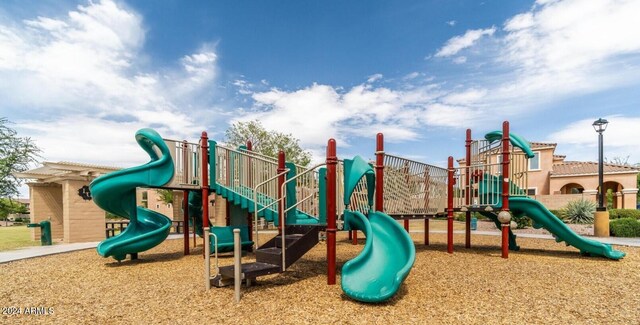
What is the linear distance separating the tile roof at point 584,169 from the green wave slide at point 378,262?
2842 cm

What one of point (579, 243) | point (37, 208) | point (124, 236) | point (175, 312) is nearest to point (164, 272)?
point (124, 236)

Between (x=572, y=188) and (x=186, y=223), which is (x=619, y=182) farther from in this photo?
(x=186, y=223)

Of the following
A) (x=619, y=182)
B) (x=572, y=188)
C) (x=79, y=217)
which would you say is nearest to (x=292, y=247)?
(x=79, y=217)

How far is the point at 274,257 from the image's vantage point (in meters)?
6.25

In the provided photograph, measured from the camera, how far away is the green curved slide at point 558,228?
9219mm

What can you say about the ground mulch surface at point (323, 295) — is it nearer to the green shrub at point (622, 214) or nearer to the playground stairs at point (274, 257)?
the playground stairs at point (274, 257)

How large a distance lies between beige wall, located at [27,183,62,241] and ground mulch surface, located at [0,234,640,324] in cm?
968

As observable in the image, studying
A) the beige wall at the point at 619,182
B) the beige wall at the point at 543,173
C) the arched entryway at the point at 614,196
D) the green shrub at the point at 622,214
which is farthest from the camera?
the beige wall at the point at 543,173

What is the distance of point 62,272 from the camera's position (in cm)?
797

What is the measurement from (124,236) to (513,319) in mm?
9222

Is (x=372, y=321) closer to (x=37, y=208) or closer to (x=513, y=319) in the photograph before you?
(x=513, y=319)

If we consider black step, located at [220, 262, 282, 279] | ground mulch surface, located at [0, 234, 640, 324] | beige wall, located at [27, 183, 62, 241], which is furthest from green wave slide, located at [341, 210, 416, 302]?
beige wall, located at [27, 183, 62, 241]

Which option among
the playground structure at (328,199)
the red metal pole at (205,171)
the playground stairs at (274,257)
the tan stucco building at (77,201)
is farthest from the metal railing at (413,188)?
the tan stucco building at (77,201)

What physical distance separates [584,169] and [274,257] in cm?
3165
